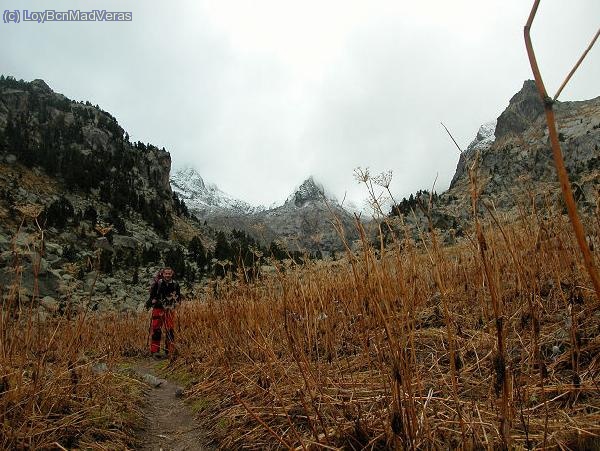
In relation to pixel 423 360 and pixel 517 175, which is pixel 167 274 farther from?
pixel 517 175

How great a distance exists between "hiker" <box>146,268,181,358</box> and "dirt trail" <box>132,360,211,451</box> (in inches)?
89.0

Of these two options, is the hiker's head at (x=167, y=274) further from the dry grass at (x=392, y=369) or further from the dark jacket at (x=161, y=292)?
Result: the dry grass at (x=392, y=369)

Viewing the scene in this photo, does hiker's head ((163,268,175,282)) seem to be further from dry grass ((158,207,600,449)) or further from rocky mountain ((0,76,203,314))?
rocky mountain ((0,76,203,314))

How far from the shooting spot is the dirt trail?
263 centimetres

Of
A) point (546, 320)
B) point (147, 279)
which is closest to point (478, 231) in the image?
point (546, 320)

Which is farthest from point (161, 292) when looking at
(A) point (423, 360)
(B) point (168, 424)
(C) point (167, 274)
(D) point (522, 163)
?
(D) point (522, 163)

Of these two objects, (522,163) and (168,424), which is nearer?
(522,163)

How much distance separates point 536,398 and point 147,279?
31.4m

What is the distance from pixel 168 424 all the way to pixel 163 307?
4127mm

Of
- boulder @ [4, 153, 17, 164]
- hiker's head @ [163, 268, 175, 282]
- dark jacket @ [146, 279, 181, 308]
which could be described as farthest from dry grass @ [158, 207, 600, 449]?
boulder @ [4, 153, 17, 164]

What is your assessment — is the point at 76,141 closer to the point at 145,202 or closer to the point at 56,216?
the point at 145,202

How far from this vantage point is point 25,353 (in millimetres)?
2312

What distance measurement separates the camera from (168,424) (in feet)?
10.4

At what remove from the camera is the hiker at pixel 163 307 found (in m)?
6.81
